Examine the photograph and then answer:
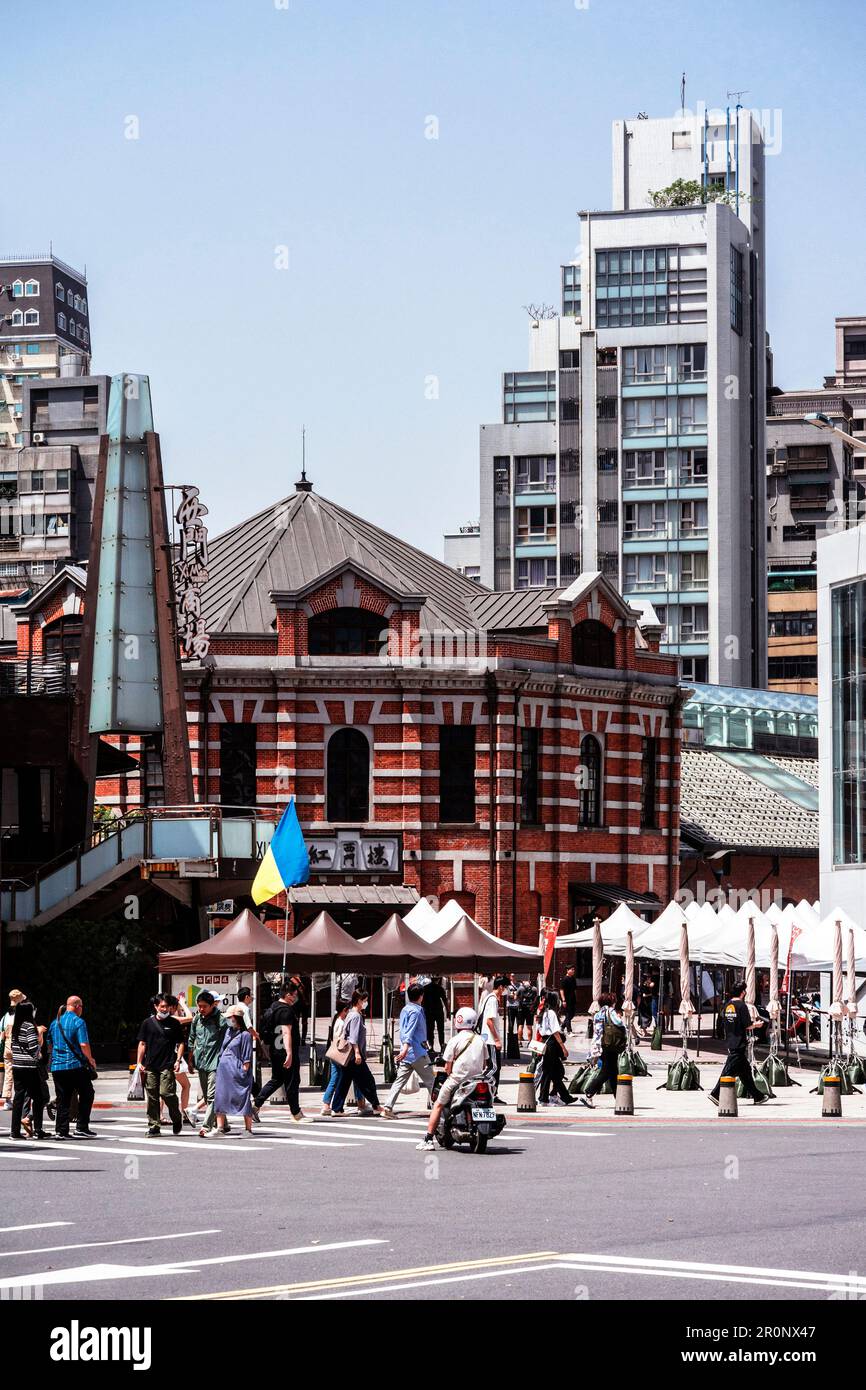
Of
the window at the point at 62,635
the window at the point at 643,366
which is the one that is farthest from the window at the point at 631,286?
the window at the point at 62,635

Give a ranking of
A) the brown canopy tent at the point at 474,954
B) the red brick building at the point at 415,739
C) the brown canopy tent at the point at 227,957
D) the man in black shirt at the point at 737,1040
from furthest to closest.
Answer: the red brick building at the point at 415,739 → the brown canopy tent at the point at 474,954 → the brown canopy tent at the point at 227,957 → the man in black shirt at the point at 737,1040

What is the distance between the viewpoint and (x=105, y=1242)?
15242 mm

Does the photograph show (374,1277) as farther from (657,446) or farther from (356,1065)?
(657,446)

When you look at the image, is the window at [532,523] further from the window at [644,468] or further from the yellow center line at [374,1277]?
the yellow center line at [374,1277]

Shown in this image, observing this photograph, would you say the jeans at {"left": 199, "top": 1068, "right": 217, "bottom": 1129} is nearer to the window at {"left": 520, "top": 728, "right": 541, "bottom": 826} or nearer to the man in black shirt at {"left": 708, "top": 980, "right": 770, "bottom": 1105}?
the man in black shirt at {"left": 708, "top": 980, "right": 770, "bottom": 1105}

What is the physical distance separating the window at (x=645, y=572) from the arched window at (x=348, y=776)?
51.9 metres

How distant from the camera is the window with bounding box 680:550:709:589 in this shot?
104 meters

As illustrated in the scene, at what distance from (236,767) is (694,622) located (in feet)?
178

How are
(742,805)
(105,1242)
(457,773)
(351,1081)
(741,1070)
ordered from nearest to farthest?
(105,1242) → (351,1081) → (741,1070) → (457,773) → (742,805)

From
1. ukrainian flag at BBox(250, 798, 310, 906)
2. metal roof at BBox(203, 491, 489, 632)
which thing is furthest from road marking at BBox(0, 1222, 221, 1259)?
metal roof at BBox(203, 491, 489, 632)

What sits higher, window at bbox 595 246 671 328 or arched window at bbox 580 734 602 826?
window at bbox 595 246 671 328

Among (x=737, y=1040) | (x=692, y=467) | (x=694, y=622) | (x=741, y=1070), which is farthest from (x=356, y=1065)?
(x=692, y=467)

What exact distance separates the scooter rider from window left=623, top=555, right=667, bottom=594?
269 ft

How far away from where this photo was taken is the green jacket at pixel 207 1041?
26.7m
